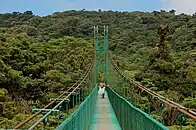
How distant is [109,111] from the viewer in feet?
35.2

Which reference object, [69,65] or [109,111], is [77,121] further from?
[69,65]

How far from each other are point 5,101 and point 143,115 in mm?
13629

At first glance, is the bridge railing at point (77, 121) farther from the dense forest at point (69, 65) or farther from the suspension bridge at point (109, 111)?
the dense forest at point (69, 65)

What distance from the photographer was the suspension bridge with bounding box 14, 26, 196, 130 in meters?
2.59

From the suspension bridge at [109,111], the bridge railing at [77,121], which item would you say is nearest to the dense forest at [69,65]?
the suspension bridge at [109,111]

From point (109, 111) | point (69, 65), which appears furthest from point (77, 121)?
point (69, 65)

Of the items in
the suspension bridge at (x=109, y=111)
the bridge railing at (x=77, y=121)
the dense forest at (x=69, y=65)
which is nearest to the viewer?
the suspension bridge at (x=109, y=111)

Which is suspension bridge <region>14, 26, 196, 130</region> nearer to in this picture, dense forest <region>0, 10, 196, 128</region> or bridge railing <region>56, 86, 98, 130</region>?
bridge railing <region>56, 86, 98, 130</region>

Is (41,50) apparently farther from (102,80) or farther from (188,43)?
(188,43)

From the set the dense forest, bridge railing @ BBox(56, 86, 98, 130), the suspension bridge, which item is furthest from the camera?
the dense forest

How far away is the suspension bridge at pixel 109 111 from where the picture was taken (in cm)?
259

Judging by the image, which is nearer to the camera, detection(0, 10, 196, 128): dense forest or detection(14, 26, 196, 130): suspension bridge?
detection(14, 26, 196, 130): suspension bridge

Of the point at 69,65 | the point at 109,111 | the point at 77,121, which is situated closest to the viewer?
the point at 77,121

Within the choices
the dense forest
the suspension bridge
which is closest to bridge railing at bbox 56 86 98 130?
the suspension bridge
